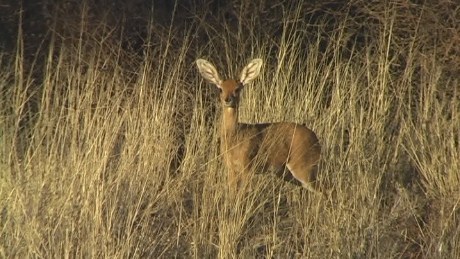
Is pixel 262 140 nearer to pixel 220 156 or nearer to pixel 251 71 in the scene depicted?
pixel 220 156

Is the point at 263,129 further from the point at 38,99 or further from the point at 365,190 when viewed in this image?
the point at 38,99

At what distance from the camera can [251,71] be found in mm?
7191

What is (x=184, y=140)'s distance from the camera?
7.37m

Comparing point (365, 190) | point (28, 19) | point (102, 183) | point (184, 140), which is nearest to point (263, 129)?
point (184, 140)

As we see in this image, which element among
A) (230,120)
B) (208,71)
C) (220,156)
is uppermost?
(208,71)

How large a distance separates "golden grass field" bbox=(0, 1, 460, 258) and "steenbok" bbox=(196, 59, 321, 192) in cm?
14

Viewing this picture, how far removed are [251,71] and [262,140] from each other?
0.48 meters

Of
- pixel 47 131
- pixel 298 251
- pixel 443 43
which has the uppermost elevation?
pixel 443 43

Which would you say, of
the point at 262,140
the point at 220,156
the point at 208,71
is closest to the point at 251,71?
the point at 208,71

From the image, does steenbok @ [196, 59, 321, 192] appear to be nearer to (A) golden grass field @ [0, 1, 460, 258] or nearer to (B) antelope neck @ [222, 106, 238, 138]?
(B) antelope neck @ [222, 106, 238, 138]

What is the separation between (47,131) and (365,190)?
5.98ft

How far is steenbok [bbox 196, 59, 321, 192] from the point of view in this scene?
6938mm

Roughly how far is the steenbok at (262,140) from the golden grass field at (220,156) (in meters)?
0.14

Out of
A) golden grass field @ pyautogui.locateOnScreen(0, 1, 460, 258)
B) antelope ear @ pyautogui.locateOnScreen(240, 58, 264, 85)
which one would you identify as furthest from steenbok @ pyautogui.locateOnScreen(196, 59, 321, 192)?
golden grass field @ pyautogui.locateOnScreen(0, 1, 460, 258)
